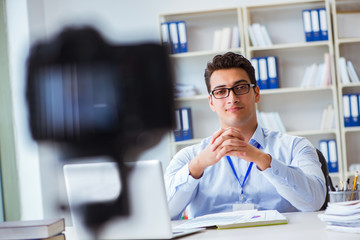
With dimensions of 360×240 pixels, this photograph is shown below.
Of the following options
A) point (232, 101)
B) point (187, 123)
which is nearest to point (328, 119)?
point (187, 123)

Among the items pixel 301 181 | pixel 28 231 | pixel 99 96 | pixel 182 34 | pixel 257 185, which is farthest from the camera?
pixel 182 34

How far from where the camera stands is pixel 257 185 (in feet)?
5.27

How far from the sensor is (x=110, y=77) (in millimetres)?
310

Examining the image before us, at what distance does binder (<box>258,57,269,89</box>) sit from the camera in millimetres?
3619

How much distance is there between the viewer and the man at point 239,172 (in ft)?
4.97

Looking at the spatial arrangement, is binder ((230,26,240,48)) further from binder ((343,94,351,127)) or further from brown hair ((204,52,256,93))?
brown hair ((204,52,256,93))

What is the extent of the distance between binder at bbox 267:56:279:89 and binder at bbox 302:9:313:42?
31cm

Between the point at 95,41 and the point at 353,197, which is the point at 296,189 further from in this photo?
the point at 95,41

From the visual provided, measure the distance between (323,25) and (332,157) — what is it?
39.2 inches

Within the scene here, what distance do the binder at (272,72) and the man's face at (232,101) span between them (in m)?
1.99

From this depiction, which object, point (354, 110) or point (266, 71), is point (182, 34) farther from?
point (354, 110)

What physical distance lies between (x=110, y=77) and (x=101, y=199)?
0.34 ft

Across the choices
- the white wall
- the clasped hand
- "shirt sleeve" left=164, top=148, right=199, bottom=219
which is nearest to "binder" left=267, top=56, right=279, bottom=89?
"shirt sleeve" left=164, top=148, right=199, bottom=219

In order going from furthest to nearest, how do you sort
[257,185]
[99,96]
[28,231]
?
[257,185]
[28,231]
[99,96]
